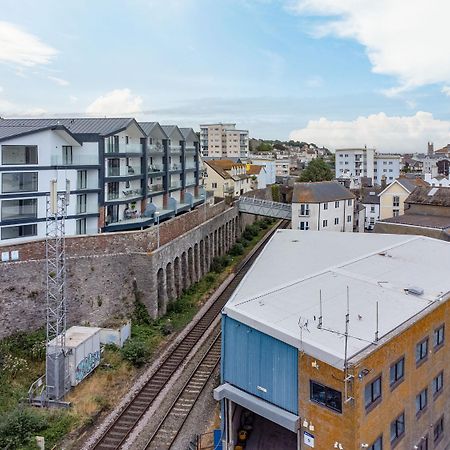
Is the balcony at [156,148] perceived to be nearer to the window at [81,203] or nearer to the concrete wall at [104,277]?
the concrete wall at [104,277]

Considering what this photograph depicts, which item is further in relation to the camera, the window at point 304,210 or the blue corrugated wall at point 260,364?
the window at point 304,210

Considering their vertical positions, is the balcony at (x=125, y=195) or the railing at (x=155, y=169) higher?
the railing at (x=155, y=169)

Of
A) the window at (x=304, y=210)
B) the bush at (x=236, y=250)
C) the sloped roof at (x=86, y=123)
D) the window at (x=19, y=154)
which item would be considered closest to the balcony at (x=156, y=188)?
the sloped roof at (x=86, y=123)

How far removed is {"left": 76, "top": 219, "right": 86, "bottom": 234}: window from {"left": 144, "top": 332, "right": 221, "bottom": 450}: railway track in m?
12.8

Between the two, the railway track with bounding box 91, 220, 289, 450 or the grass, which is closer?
the grass

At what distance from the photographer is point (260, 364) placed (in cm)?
1583

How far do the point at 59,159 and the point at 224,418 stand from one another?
21278mm

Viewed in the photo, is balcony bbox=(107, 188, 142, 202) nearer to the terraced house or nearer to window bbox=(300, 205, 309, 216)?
the terraced house

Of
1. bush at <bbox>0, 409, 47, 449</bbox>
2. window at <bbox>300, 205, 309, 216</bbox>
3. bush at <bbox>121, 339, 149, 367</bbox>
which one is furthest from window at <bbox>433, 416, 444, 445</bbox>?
window at <bbox>300, 205, 309, 216</bbox>

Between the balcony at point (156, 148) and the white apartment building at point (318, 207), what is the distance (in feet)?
44.1

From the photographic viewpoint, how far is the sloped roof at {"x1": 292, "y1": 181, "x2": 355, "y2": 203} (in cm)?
4681

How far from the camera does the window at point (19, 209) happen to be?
28594 millimetres

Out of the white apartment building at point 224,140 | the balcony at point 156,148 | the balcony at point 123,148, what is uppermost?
the white apartment building at point 224,140

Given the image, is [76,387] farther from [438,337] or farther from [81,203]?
[438,337]
